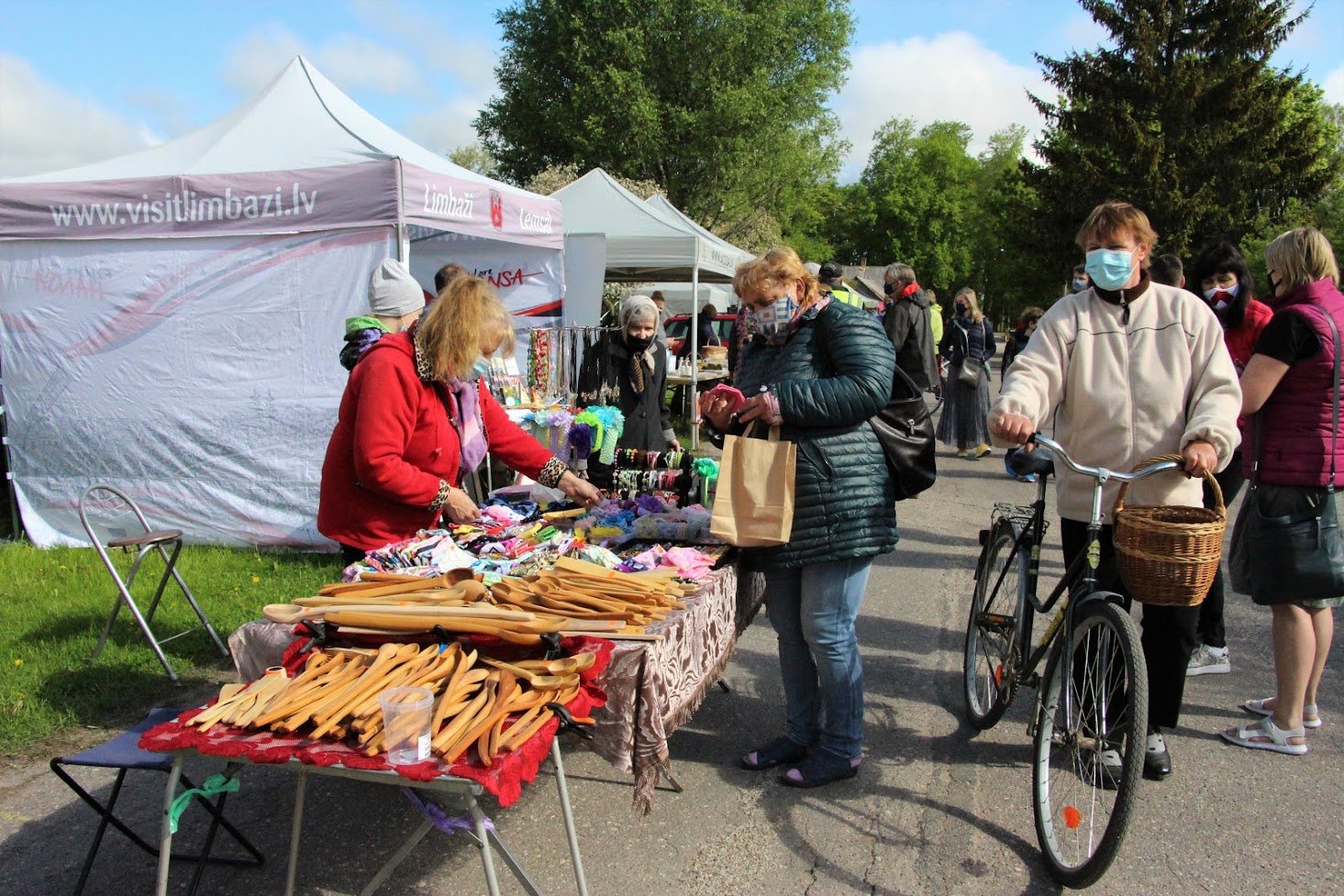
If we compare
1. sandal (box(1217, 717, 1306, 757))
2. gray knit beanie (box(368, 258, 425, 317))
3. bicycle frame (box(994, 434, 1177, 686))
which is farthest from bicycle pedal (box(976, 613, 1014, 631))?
gray knit beanie (box(368, 258, 425, 317))

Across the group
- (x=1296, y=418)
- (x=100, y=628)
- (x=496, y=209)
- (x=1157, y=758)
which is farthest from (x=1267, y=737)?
(x=496, y=209)

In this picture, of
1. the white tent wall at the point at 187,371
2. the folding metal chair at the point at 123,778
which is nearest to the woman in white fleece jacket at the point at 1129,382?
the folding metal chair at the point at 123,778

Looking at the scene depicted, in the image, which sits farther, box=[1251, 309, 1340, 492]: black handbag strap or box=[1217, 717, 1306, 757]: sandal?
box=[1217, 717, 1306, 757]: sandal

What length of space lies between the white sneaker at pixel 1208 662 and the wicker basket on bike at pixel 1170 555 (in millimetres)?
2009

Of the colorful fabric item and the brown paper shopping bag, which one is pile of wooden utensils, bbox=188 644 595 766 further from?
the colorful fabric item

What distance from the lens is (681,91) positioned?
2934 cm

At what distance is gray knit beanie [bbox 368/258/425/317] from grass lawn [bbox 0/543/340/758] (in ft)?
6.74

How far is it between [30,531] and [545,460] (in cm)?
500

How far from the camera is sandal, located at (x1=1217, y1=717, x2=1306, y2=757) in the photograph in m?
3.58

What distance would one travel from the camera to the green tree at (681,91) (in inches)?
1126

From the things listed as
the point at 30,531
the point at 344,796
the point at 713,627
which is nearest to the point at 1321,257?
the point at 713,627

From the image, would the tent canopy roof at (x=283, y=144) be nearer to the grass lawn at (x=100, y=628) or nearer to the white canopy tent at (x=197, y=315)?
the white canopy tent at (x=197, y=315)

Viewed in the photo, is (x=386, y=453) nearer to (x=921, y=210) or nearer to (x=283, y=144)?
(x=283, y=144)

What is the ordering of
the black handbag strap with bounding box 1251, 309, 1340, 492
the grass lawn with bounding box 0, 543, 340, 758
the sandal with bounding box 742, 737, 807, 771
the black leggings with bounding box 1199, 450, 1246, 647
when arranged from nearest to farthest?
1. the black handbag strap with bounding box 1251, 309, 1340, 492
2. the sandal with bounding box 742, 737, 807, 771
3. the grass lawn with bounding box 0, 543, 340, 758
4. the black leggings with bounding box 1199, 450, 1246, 647
